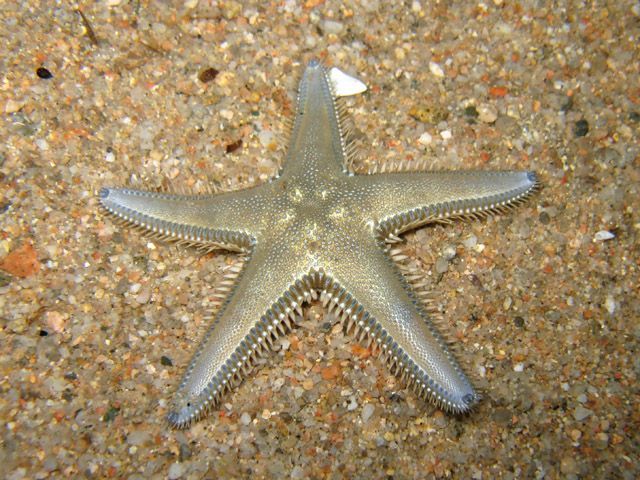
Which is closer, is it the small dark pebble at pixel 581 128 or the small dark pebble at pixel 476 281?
the small dark pebble at pixel 476 281

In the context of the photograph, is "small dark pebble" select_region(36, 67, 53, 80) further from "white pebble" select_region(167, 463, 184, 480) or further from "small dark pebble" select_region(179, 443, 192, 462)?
"white pebble" select_region(167, 463, 184, 480)

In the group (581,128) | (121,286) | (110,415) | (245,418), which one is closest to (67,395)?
(110,415)

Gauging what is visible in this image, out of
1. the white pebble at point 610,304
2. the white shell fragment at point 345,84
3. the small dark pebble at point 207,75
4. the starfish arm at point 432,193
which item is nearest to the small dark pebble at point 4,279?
the small dark pebble at point 207,75

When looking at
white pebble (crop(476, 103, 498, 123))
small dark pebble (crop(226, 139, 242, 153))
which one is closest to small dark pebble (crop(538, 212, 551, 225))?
white pebble (crop(476, 103, 498, 123))

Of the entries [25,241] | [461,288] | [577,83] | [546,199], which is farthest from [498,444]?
[25,241]

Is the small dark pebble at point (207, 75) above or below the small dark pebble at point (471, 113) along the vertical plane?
above

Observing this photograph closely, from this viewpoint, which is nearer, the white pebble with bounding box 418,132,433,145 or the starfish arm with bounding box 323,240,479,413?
the starfish arm with bounding box 323,240,479,413

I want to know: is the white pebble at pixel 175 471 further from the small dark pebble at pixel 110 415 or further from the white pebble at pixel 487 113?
the white pebble at pixel 487 113

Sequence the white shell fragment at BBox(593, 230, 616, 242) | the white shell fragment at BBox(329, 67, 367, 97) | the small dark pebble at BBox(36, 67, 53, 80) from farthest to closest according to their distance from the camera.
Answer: the white shell fragment at BBox(329, 67, 367, 97) → the small dark pebble at BBox(36, 67, 53, 80) → the white shell fragment at BBox(593, 230, 616, 242)
